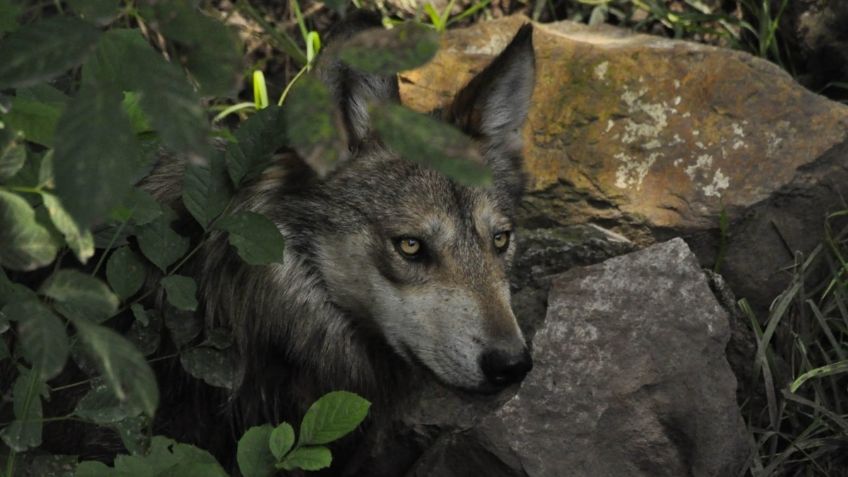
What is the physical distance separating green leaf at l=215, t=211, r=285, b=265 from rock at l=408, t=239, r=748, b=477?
3.43 ft

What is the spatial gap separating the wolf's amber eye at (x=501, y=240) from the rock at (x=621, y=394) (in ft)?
0.78

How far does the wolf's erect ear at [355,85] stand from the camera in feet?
10.5

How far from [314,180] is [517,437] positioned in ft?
3.55

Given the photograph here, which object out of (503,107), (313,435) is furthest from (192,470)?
(503,107)

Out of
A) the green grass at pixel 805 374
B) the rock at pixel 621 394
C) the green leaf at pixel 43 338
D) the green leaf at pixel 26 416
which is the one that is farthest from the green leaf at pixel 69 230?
the green grass at pixel 805 374

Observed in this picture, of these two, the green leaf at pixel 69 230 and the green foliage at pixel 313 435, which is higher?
the green leaf at pixel 69 230

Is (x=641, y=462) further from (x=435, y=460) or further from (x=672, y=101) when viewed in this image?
(x=672, y=101)

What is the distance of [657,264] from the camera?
415cm

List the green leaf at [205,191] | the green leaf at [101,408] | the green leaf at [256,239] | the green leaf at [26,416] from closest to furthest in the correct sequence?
1. the green leaf at [26,416]
2. the green leaf at [101,408]
3. the green leaf at [256,239]
4. the green leaf at [205,191]

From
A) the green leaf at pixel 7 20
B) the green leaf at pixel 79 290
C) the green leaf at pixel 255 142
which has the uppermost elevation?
the green leaf at pixel 7 20

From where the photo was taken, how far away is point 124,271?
320cm

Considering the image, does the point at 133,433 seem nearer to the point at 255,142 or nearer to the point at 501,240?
the point at 255,142

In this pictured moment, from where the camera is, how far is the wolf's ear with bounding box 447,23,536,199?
401 centimetres

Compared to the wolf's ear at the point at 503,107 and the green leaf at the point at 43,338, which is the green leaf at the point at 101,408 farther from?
the wolf's ear at the point at 503,107
